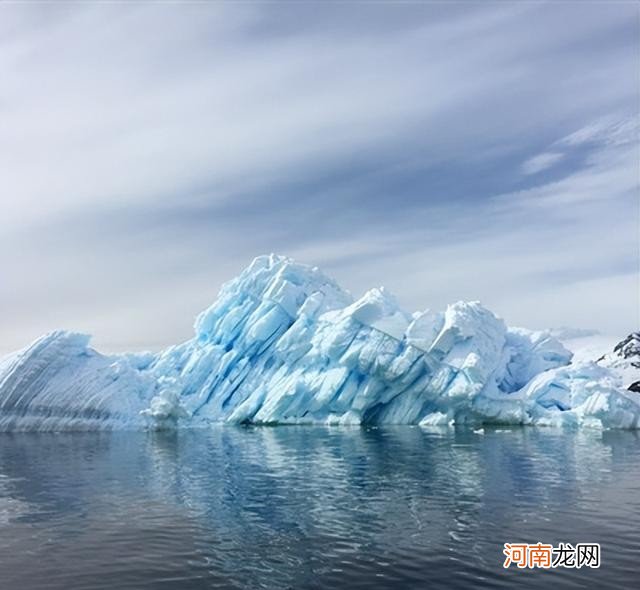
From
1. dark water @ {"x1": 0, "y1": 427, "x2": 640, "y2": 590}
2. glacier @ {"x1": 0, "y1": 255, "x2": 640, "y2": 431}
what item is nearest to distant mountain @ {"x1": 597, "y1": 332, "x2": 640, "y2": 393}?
glacier @ {"x1": 0, "y1": 255, "x2": 640, "y2": 431}

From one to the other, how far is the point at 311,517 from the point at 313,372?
3287 cm

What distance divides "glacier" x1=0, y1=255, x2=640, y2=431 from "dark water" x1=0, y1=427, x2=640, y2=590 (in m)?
13.2

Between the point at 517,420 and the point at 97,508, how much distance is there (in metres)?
34.1

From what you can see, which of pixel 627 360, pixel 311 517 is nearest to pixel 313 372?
pixel 627 360

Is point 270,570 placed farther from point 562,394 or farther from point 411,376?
point 562,394

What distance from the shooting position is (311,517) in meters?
14.4

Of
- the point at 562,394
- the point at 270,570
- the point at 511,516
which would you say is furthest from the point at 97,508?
the point at 562,394

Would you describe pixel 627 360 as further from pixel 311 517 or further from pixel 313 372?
pixel 311 517

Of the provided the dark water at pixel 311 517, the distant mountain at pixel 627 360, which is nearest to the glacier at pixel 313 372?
the distant mountain at pixel 627 360

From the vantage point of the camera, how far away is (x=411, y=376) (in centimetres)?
4475

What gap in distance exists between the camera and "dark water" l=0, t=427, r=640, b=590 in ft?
34.1

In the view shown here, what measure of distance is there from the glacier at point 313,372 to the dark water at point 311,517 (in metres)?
13.2

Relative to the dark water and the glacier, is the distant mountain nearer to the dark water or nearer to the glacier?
the glacier

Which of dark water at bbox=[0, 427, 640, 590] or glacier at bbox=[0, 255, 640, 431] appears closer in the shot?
dark water at bbox=[0, 427, 640, 590]
